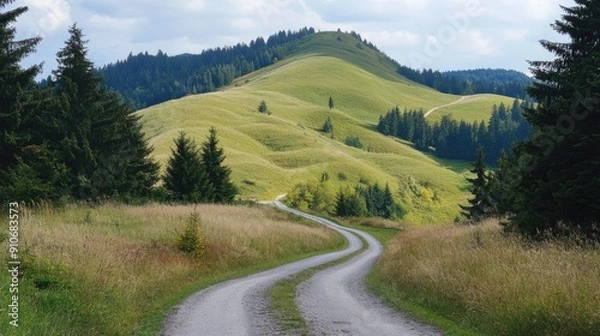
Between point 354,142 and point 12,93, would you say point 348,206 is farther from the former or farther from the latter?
point 354,142

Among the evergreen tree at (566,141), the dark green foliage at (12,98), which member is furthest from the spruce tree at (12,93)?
the evergreen tree at (566,141)

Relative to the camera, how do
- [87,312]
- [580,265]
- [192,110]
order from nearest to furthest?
[87,312], [580,265], [192,110]

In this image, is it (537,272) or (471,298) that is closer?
(537,272)

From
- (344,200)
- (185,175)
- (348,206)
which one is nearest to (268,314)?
(185,175)

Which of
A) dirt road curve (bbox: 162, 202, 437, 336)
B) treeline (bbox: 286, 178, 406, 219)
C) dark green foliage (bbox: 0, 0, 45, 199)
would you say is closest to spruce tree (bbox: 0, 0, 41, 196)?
dark green foliage (bbox: 0, 0, 45, 199)

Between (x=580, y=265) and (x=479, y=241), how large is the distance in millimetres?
8420

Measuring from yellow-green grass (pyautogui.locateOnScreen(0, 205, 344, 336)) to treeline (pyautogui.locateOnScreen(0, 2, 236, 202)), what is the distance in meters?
2.84

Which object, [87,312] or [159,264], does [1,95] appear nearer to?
[159,264]

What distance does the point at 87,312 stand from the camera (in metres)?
10.0

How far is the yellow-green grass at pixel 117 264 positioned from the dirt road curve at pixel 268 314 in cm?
79

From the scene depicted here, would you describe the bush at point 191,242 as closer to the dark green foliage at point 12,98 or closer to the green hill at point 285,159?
the dark green foliage at point 12,98

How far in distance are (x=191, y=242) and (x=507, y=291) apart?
13.9 m

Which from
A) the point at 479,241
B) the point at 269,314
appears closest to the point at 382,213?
the point at 479,241

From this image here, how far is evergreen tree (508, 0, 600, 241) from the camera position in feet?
51.6
